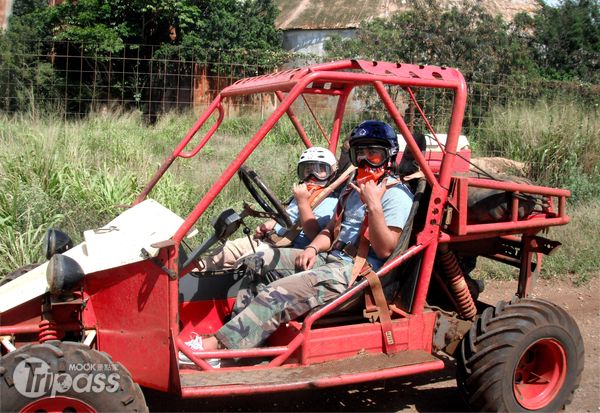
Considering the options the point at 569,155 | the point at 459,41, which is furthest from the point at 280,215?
the point at 459,41

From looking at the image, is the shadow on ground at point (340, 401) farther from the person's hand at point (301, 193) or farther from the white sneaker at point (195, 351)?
the person's hand at point (301, 193)

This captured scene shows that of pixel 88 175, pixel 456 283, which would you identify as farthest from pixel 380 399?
pixel 88 175

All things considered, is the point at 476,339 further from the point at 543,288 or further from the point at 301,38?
the point at 301,38

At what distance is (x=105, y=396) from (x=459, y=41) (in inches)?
450

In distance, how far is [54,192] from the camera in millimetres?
6395

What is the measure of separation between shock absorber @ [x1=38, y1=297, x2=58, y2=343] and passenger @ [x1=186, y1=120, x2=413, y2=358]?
2.40 feet

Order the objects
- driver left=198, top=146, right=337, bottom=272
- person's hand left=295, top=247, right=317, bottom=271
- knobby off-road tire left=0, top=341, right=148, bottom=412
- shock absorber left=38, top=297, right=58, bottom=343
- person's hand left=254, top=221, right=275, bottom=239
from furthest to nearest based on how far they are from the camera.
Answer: person's hand left=254, top=221, right=275, bottom=239, driver left=198, top=146, right=337, bottom=272, person's hand left=295, top=247, right=317, bottom=271, shock absorber left=38, top=297, right=58, bottom=343, knobby off-road tire left=0, top=341, right=148, bottom=412

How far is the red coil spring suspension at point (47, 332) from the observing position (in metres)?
3.14

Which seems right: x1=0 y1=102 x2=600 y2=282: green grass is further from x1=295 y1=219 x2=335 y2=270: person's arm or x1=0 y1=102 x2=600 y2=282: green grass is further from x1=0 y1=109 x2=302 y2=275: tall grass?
x1=295 y1=219 x2=335 y2=270: person's arm

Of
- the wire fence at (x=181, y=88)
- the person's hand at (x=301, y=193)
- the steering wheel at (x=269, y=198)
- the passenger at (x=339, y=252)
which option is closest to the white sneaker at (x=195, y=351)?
the passenger at (x=339, y=252)

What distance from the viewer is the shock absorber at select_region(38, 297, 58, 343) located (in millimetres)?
3145

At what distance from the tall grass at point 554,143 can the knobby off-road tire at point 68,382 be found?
714cm

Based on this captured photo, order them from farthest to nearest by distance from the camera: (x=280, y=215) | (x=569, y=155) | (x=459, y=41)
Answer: (x=459, y=41), (x=569, y=155), (x=280, y=215)

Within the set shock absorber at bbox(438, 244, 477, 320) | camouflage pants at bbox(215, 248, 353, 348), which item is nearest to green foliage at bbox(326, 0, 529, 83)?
shock absorber at bbox(438, 244, 477, 320)
